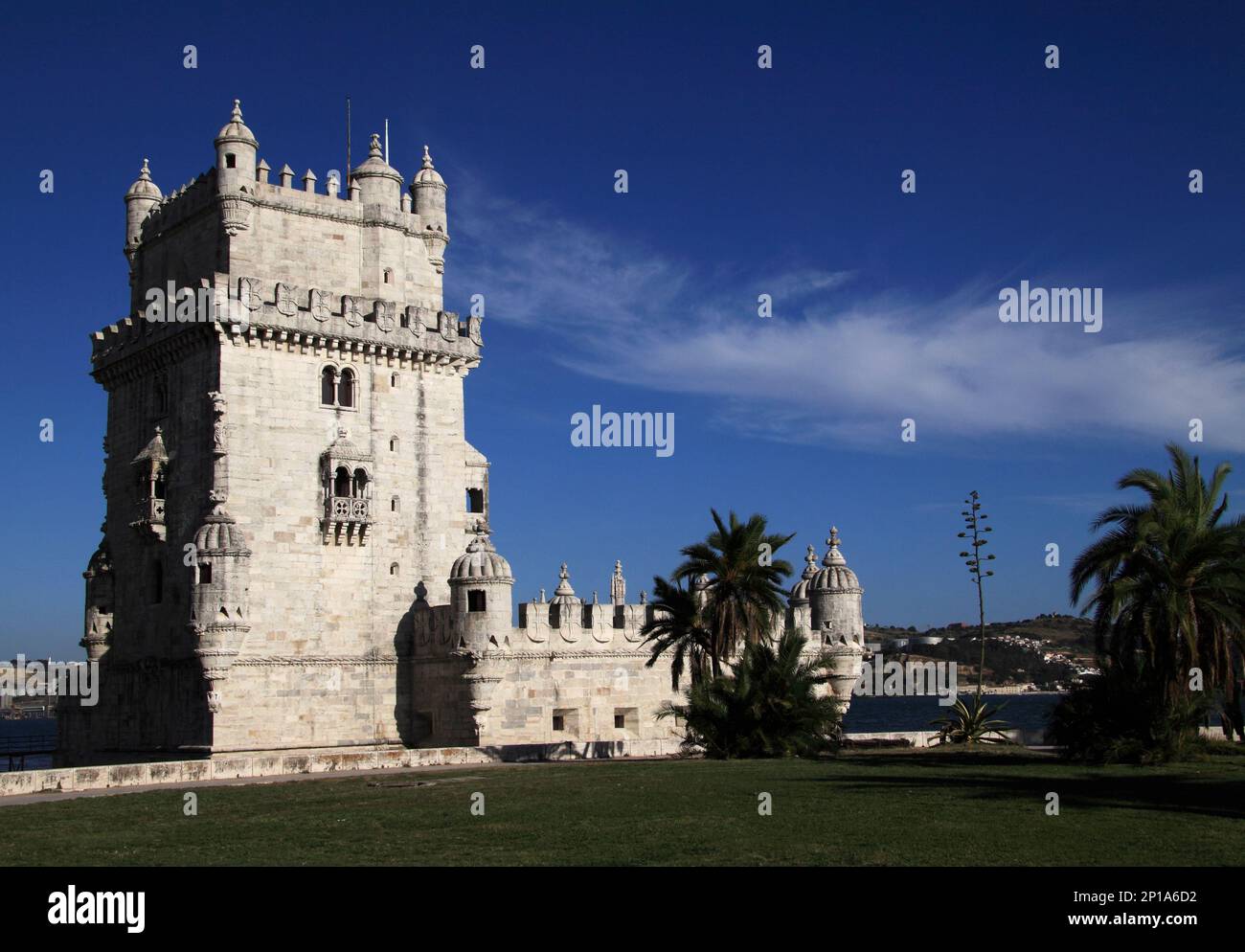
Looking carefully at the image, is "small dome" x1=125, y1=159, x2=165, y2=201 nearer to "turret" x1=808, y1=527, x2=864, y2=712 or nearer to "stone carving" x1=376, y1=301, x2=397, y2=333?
"stone carving" x1=376, y1=301, x2=397, y2=333

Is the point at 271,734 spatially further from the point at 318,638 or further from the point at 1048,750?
the point at 1048,750

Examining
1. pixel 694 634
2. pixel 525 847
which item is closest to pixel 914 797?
pixel 525 847

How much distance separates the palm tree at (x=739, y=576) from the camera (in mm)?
36094

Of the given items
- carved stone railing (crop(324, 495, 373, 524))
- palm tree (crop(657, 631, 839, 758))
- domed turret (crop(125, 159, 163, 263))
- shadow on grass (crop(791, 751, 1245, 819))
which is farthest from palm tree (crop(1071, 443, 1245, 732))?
domed turret (crop(125, 159, 163, 263))

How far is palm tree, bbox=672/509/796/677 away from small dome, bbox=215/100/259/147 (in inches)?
696

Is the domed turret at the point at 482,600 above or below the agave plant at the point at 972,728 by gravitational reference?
above

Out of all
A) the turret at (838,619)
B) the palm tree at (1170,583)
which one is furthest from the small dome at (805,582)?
the palm tree at (1170,583)

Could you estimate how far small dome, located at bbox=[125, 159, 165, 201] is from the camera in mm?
44719

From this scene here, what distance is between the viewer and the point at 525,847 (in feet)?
55.9

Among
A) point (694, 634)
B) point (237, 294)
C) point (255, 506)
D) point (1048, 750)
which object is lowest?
point (1048, 750)

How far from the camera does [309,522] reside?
127 ft

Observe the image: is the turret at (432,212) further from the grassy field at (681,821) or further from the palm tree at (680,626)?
the grassy field at (681,821)

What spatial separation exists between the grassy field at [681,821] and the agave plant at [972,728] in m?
9.60
